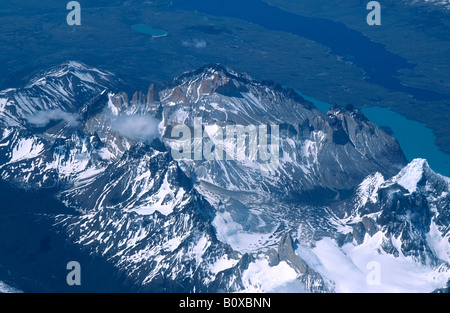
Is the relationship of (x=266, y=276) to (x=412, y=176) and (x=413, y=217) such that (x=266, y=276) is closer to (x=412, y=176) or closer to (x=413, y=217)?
(x=413, y=217)

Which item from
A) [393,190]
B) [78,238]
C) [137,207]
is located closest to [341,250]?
[393,190]

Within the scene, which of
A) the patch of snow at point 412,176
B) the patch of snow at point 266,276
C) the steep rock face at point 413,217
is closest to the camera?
the patch of snow at point 266,276

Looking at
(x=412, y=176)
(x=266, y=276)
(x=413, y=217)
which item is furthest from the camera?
(x=412, y=176)

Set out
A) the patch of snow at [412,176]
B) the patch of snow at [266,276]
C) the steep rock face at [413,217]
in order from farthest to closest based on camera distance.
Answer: the patch of snow at [412,176], the steep rock face at [413,217], the patch of snow at [266,276]

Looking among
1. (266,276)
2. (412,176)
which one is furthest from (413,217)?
(266,276)

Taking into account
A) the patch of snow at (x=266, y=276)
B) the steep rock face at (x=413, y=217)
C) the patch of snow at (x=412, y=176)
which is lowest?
the patch of snow at (x=266, y=276)

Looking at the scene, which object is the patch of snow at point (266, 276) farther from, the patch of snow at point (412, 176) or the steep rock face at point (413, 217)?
the patch of snow at point (412, 176)

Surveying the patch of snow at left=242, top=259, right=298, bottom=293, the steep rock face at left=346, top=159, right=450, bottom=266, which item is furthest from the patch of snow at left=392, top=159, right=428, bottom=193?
A: the patch of snow at left=242, top=259, right=298, bottom=293

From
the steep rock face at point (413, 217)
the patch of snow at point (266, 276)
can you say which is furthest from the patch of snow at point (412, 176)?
the patch of snow at point (266, 276)

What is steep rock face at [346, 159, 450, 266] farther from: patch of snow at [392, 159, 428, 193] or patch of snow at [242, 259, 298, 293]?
patch of snow at [242, 259, 298, 293]

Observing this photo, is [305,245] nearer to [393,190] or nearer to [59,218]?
[393,190]
